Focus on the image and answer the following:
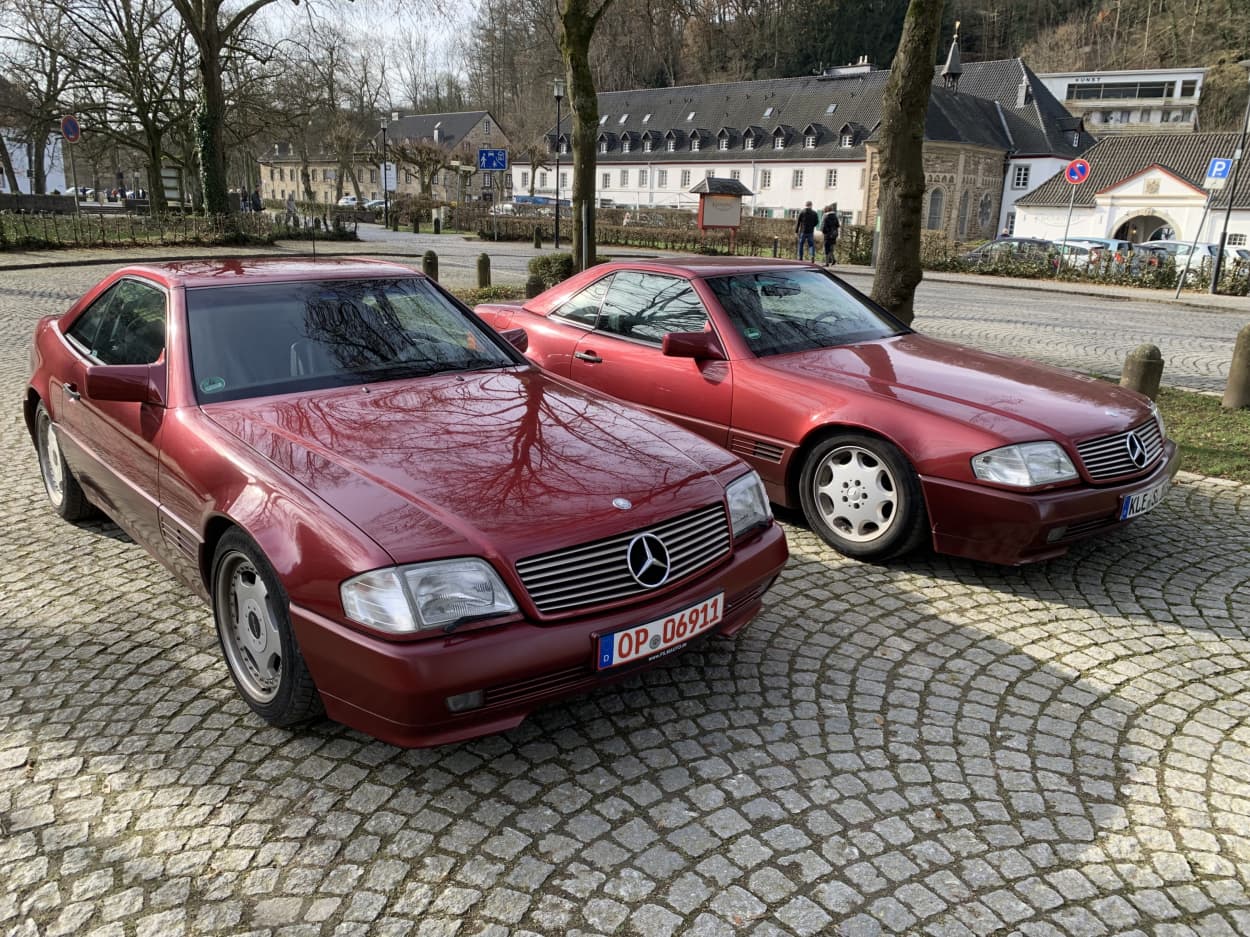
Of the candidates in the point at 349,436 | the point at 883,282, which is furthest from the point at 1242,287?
the point at 349,436

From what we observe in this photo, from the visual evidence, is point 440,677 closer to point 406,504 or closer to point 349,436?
point 406,504

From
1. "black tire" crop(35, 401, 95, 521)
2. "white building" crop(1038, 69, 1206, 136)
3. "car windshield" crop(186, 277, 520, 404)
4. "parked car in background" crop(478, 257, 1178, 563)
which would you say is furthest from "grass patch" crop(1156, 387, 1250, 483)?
"white building" crop(1038, 69, 1206, 136)

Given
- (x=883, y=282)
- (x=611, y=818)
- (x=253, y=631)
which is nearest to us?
(x=611, y=818)

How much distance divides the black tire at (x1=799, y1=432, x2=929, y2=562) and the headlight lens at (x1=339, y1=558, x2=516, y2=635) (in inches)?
102

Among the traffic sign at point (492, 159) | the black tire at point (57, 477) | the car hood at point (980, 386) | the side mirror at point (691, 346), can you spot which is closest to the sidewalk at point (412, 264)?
the traffic sign at point (492, 159)

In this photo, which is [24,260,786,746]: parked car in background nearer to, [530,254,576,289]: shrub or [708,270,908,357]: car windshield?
[708,270,908,357]: car windshield

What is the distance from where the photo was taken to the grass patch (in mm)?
6840

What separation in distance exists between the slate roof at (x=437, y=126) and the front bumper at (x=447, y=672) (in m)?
93.8

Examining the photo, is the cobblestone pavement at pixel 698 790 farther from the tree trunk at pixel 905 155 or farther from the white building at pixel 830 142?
the white building at pixel 830 142

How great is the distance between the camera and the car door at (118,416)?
151 inches

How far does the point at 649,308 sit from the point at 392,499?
338cm

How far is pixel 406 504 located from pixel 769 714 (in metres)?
1.58

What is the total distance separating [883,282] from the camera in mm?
9578

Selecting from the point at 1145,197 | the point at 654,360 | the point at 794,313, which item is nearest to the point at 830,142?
the point at 1145,197
